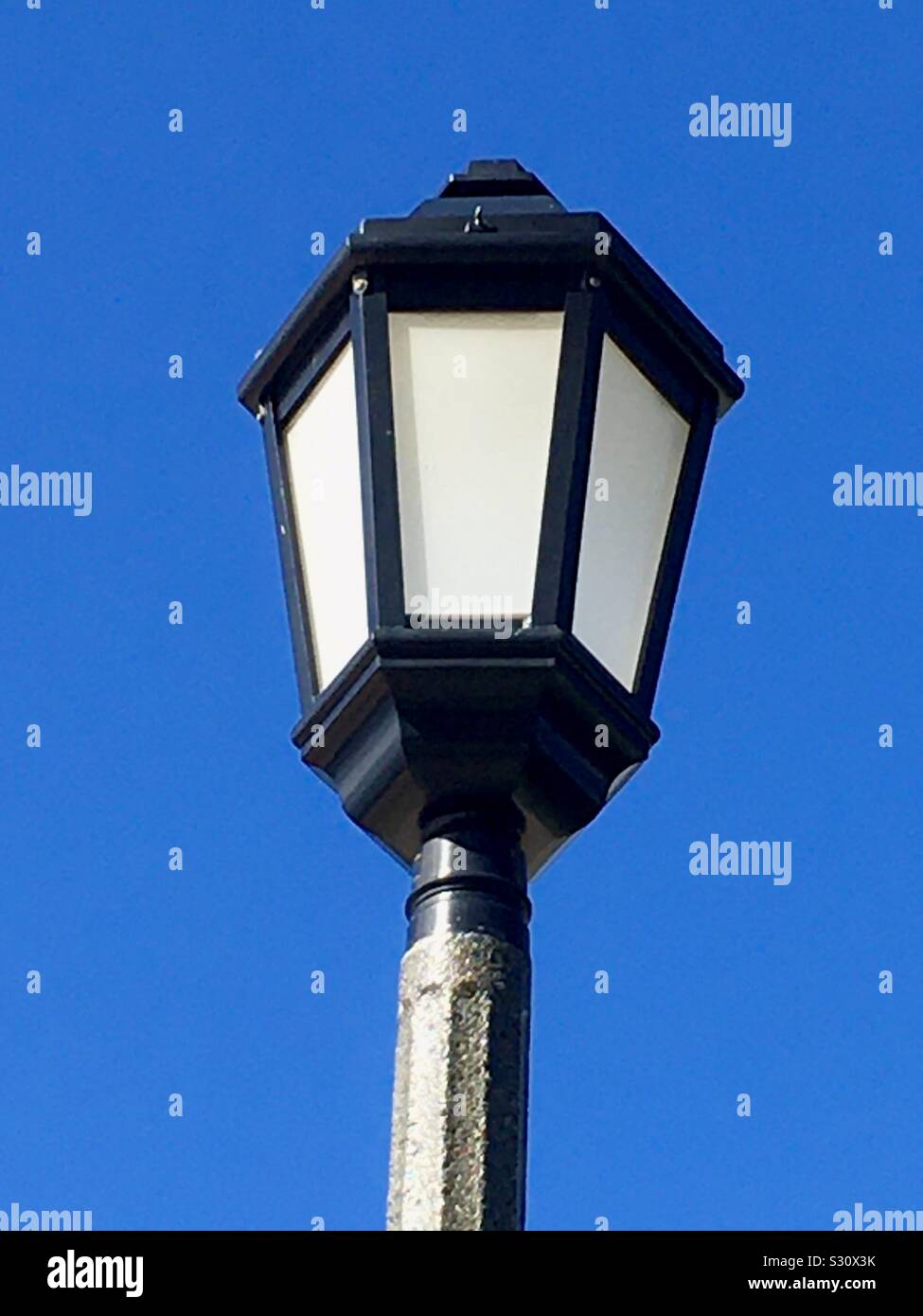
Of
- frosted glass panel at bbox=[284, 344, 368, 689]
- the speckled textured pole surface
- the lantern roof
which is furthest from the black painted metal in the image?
the lantern roof

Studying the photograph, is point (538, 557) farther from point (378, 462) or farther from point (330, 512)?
point (330, 512)

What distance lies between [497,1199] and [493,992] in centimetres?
33

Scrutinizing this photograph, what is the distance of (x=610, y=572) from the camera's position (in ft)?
27.9

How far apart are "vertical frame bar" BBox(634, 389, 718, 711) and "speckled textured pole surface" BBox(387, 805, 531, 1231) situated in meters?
0.33

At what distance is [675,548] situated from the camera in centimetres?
870

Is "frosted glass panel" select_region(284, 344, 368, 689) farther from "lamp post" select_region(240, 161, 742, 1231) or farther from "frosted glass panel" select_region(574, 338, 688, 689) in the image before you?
"frosted glass panel" select_region(574, 338, 688, 689)

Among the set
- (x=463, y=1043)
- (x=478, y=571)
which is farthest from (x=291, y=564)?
(x=463, y=1043)

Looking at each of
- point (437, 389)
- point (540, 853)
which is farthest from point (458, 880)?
point (437, 389)

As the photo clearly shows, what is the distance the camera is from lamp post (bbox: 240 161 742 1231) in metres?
8.26

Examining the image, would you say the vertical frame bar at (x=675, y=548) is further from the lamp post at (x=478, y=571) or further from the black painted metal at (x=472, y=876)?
the black painted metal at (x=472, y=876)

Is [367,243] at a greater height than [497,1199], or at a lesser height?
greater
